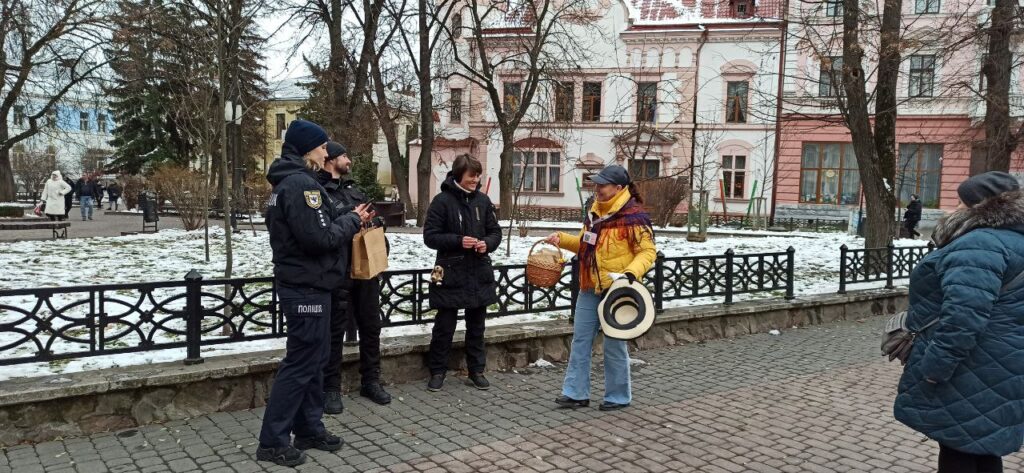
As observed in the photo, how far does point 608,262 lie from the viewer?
5.53 m

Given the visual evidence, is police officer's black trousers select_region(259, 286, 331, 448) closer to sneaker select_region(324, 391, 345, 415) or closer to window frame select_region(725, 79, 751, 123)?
sneaker select_region(324, 391, 345, 415)

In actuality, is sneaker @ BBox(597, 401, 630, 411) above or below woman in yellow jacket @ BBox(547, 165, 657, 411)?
below

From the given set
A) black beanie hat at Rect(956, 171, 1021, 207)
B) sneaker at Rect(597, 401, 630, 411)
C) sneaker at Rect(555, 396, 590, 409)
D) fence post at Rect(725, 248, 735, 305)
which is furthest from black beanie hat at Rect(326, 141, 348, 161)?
fence post at Rect(725, 248, 735, 305)

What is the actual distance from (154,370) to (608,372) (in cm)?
332

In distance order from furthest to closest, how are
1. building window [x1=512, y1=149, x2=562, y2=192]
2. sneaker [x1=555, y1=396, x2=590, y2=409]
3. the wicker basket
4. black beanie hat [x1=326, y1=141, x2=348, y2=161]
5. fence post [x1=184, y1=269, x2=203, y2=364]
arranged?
building window [x1=512, y1=149, x2=562, y2=192]
the wicker basket
sneaker [x1=555, y1=396, x2=590, y2=409]
fence post [x1=184, y1=269, x2=203, y2=364]
black beanie hat [x1=326, y1=141, x2=348, y2=161]

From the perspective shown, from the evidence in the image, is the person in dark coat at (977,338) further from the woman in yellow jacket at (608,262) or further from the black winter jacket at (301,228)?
the black winter jacket at (301,228)

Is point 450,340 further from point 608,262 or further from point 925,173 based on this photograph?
point 925,173

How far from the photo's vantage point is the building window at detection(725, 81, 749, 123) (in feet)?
109

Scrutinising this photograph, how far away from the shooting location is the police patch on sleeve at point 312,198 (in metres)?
4.13

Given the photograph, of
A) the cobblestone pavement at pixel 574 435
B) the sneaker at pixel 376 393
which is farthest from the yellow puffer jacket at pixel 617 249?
the sneaker at pixel 376 393

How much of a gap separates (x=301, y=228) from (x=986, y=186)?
11.4 feet

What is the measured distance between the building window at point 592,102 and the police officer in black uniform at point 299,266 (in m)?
32.2

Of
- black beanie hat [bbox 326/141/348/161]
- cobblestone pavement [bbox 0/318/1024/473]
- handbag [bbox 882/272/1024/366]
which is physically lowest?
cobblestone pavement [bbox 0/318/1024/473]

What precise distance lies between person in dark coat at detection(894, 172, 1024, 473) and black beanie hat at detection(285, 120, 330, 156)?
3.38 meters
